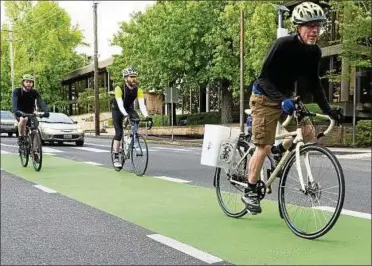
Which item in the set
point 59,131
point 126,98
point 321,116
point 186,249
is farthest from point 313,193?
point 59,131

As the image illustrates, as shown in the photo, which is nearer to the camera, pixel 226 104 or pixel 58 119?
pixel 58 119

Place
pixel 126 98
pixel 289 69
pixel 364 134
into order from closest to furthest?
1. pixel 289 69
2. pixel 126 98
3. pixel 364 134

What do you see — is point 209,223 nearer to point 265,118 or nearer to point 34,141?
point 265,118

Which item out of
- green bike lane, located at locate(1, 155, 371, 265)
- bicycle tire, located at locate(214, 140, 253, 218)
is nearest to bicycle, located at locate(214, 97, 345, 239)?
green bike lane, located at locate(1, 155, 371, 265)

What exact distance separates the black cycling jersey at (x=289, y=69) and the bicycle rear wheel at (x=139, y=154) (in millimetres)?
4943

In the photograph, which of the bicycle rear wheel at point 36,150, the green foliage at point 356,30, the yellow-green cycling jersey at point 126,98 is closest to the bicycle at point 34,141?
the bicycle rear wheel at point 36,150

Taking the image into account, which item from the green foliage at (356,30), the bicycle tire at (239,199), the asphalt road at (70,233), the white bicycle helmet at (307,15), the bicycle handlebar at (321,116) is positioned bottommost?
the asphalt road at (70,233)

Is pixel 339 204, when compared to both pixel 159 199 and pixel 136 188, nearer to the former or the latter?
pixel 159 199

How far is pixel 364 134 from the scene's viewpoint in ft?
65.5

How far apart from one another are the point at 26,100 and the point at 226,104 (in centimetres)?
2179

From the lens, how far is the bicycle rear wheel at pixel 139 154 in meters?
9.22

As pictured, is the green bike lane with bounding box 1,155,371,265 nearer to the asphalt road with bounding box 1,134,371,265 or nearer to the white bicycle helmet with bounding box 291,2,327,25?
the asphalt road with bounding box 1,134,371,265

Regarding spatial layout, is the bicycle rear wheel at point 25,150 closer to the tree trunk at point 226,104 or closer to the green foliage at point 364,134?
the green foliage at point 364,134

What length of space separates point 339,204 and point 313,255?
47cm
